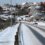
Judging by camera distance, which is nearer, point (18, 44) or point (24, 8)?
point (18, 44)

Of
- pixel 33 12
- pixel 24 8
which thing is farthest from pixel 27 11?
pixel 33 12

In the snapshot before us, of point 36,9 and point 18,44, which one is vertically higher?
point 18,44

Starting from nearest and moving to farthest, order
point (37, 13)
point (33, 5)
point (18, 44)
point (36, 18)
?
point (18, 44), point (36, 18), point (37, 13), point (33, 5)

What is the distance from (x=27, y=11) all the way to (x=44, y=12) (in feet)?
52.5

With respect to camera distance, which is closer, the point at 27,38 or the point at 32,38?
the point at 32,38

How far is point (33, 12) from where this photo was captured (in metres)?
104

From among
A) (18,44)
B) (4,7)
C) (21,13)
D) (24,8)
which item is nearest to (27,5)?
(24,8)

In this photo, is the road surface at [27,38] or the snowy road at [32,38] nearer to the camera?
the snowy road at [32,38]

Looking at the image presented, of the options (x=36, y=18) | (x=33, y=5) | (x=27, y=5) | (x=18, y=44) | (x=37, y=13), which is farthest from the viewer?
(x=27, y=5)

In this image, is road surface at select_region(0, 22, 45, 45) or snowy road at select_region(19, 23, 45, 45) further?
road surface at select_region(0, 22, 45, 45)

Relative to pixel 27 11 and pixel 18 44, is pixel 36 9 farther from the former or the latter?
pixel 18 44

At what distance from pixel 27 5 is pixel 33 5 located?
860cm

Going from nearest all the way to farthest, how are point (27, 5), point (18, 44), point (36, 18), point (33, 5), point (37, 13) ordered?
point (18, 44) → point (36, 18) → point (37, 13) → point (33, 5) → point (27, 5)

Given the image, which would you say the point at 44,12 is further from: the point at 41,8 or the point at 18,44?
the point at 18,44
